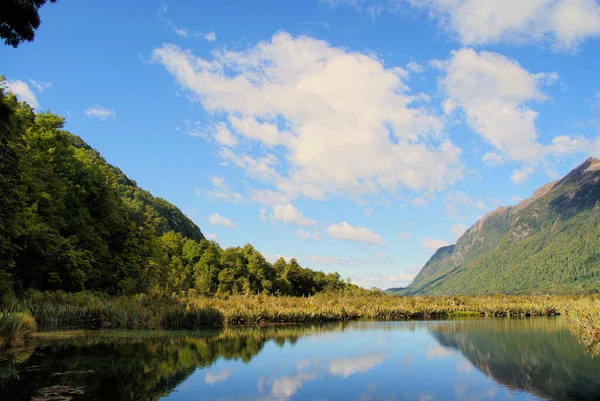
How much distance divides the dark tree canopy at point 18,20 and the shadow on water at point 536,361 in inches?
628

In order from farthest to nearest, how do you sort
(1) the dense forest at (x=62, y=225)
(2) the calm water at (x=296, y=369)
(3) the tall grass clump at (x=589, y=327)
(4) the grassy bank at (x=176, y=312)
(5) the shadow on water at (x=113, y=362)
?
(1) the dense forest at (x=62, y=225)
(4) the grassy bank at (x=176, y=312)
(3) the tall grass clump at (x=589, y=327)
(2) the calm water at (x=296, y=369)
(5) the shadow on water at (x=113, y=362)

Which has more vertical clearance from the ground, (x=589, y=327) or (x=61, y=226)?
(x=61, y=226)

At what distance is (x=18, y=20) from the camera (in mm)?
13055

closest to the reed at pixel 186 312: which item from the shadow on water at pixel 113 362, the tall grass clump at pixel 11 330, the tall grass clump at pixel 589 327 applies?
the tall grass clump at pixel 589 327

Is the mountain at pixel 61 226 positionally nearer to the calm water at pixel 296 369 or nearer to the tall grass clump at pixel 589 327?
the calm water at pixel 296 369

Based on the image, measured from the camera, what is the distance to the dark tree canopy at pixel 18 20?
12.7 m

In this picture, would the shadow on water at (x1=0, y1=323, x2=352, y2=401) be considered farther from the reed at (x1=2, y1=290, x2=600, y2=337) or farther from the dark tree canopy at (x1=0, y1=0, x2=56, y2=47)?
the dark tree canopy at (x1=0, y1=0, x2=56, y2=47)

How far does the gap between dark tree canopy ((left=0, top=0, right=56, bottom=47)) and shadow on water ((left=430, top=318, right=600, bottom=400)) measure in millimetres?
15949

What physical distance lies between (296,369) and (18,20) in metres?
12.8

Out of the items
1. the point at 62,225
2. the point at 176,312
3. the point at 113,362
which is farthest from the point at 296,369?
the point at 62,225

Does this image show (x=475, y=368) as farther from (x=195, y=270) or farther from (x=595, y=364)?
(x=195, y=270)

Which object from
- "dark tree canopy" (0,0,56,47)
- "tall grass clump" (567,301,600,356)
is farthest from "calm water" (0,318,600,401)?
"dark tree canopy" (0,0,56,47)

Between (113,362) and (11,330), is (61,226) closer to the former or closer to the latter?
(11,330)

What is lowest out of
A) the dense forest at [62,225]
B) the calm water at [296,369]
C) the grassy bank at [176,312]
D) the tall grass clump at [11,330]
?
the calm water at [296,369]
